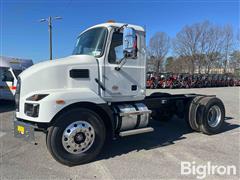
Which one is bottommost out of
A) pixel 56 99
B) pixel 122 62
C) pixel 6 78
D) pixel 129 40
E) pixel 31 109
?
pixel 31 109

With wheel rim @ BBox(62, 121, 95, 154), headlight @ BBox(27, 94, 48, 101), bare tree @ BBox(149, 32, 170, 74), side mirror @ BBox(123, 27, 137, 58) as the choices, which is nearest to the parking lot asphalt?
wheel rim @ BBox(62, 121, 95, 154)

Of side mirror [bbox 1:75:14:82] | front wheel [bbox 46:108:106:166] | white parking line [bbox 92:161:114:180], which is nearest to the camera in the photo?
white parking line [bbox 92:161:114:180]

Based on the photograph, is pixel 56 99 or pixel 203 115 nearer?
pixel 56 99

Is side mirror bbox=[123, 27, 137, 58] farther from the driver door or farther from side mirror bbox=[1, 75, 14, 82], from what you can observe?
side mirror bbox=[1, 75, 14, 82]

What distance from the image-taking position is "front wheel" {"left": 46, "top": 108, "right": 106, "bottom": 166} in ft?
14.2

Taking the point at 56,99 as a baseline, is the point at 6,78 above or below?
above

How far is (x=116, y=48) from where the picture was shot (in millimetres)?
5227

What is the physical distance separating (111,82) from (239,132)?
14.2 feet

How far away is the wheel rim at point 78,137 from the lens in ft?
14.6

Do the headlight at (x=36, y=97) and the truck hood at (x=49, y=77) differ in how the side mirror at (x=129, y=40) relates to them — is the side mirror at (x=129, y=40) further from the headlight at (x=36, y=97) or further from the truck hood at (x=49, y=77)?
the headlight at (x=36, y=97)

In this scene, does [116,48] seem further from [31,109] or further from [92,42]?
[31,109]

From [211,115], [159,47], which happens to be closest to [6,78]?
[211,115]

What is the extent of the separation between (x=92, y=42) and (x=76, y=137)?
2.17 metres

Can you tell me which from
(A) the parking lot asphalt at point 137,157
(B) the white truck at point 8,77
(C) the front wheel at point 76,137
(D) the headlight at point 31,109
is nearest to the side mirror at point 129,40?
(C) the front wheel at point 76,137
